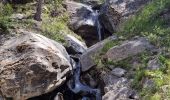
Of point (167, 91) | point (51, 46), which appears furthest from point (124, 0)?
point (167, 91)

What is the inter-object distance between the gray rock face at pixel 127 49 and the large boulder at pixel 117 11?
4.91m

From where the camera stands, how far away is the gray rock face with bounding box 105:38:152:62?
1596cm

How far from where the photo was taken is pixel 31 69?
15023 mm

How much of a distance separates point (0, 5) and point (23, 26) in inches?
103

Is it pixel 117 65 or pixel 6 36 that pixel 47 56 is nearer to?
pixel 117 65

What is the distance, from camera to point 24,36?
55.3 feet

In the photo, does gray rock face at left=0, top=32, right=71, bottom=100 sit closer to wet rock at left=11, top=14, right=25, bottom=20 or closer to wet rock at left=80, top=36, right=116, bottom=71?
wet rock at left=80, top=36, right=116, bottom=71

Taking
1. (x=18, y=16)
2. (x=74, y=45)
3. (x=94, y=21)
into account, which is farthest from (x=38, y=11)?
(x=94, y=21)

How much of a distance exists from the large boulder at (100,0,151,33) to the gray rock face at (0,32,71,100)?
6.71 meters

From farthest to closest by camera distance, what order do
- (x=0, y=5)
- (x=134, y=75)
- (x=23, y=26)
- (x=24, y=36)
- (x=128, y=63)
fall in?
(x=0, y=5)
(x=23, y=26)
(x=24, y=36)
(x=128, y=63)
(x=134, y=75)

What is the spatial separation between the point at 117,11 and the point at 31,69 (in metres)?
9.42

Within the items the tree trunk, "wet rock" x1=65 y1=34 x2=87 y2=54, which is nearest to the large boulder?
"wet rock" x1=65 y1=34 x2=87 y2=54

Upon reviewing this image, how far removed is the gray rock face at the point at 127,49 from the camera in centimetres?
1596

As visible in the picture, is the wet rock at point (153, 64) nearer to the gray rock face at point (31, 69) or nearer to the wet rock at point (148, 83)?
the wet rock at point (148, 83)
